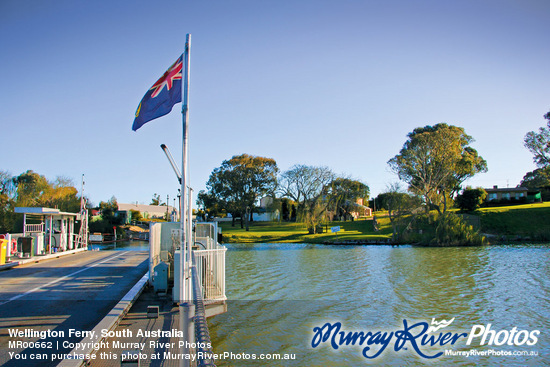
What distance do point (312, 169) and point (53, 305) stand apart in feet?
181

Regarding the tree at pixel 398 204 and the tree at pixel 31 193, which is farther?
the tree at pixel 31 193

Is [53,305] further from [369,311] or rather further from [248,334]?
[369,311]

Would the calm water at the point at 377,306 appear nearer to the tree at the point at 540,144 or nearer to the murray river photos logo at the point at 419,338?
the murray river photos logo at the point at 419,338

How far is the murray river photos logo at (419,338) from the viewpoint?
969 cm

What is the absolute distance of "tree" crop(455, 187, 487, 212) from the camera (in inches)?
2195

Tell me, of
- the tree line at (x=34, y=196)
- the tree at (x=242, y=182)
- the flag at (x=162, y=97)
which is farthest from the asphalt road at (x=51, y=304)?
the tree at (x=242, y=182)

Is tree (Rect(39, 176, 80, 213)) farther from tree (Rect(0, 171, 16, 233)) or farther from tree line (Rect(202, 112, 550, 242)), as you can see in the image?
tree line (Rect(202, 112, 550, 242))

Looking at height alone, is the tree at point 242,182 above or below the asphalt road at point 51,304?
above

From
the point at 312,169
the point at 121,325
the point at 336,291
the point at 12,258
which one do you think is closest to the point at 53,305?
the point at 121,325

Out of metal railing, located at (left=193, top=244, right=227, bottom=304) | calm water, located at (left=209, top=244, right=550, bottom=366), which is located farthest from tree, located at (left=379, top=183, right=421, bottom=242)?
metal railing, located at (left=193, top=244, right=227, bottom=304)

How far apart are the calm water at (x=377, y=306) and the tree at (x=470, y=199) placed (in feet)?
109

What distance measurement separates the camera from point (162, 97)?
9.70 m

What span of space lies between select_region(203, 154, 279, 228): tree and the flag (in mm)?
57098

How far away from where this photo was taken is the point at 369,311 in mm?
13102
